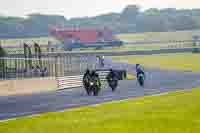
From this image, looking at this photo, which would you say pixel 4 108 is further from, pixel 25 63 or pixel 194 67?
pixel 194 67

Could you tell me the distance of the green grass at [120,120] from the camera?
15.9m

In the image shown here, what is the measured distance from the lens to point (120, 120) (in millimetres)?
17766

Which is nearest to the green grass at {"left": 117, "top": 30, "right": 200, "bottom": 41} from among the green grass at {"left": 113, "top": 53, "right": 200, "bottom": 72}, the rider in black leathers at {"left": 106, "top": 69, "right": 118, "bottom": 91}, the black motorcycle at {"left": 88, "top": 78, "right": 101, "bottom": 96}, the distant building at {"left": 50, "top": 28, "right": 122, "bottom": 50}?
the distant building at {"left": 50, "top": 28, "right": 122, "bottom": 50}

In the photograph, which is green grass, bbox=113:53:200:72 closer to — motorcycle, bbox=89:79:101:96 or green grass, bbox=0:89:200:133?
→ motorcycle, bbox=89:79:101:96

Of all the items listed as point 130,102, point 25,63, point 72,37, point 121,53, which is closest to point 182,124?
point 130,102

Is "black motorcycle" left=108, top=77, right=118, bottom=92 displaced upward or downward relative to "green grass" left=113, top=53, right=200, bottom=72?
downward

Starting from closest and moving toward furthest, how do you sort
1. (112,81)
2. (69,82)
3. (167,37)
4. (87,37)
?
(112,81) → (69,82) → (87,37) → (167,37)

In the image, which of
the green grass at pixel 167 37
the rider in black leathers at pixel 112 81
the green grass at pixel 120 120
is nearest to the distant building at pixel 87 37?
the green grass at pixel 167 37

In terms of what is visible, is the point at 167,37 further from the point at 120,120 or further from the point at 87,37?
the point at 120,120

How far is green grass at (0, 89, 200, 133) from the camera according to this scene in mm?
15852

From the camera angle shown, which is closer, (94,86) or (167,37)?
(94,86)

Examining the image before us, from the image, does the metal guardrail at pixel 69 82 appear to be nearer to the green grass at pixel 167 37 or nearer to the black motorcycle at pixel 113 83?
the black motorcycle at pixel 113 83

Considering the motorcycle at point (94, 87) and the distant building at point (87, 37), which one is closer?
the motorcycle at point (94, 87)

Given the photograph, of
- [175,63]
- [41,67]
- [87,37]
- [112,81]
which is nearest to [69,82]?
[41,67]
